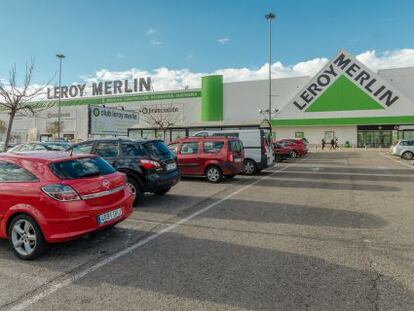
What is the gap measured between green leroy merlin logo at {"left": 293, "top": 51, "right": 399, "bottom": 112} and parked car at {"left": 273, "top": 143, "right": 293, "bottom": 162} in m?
24.4

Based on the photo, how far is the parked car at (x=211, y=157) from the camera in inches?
472

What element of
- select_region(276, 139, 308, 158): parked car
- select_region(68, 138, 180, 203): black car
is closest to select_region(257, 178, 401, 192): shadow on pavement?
select_region(68, 138, 180, 203): black car

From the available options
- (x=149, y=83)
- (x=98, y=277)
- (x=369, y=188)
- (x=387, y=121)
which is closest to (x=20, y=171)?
(x=98, y=277)

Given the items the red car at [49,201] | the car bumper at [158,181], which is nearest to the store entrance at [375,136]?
the car bumper at [158,181]

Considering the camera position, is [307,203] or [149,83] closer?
[307,203]

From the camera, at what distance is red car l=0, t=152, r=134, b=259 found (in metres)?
4.58

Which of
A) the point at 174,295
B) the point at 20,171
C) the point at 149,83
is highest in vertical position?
the point at 149,83

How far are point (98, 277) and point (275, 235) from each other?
2.93m

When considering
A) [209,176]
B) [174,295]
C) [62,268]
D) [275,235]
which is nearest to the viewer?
[174,295]

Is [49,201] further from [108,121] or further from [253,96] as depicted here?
[253,96]

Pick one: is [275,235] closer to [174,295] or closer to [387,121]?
[174,295]

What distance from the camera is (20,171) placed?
196 inches

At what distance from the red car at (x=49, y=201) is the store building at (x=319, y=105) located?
35531 millimetres

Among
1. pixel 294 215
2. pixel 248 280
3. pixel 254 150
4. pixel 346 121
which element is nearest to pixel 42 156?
pixel 248 280
